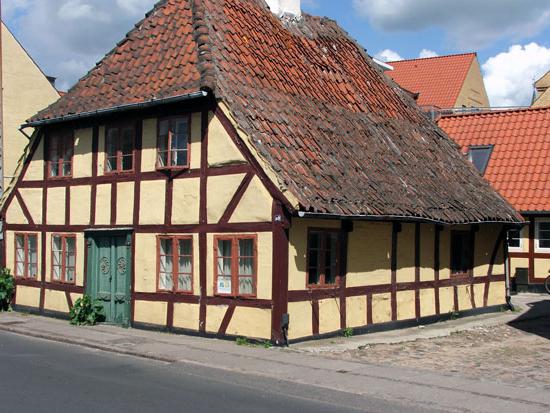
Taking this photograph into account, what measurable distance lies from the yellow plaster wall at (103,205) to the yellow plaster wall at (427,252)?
23.7 ft

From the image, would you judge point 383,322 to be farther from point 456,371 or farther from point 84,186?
point 84,186

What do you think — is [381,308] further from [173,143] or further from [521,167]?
[521,167]

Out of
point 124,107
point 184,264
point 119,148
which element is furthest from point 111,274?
point 124,107

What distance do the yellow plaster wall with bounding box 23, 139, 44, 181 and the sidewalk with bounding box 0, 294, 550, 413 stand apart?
452 cm

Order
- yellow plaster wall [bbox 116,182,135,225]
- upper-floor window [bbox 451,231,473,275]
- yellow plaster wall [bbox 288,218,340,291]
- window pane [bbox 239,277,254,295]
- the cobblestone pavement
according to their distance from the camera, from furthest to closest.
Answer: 1. upper-floor window [bbox 451,231,473,275]
2. yellow plaster wall [bbox 116,182,135,225]
3. window pane [bbox 239,277,254,295]
4. yellow plaster wall [bbox 288,218,340,291]
5. the cobblestone pavement

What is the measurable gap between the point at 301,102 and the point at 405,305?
5.14 meters

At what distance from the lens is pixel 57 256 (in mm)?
18391

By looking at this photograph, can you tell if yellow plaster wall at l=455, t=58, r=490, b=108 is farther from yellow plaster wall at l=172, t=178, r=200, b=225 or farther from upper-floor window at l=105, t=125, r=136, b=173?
yellow plaster wall at l=172, t=178, r=200, b=225

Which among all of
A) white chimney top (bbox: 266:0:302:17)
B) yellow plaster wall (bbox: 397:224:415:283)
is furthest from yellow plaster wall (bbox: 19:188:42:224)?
yellow plaster wall (bbox: 397:224:415:283)

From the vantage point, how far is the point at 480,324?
18.2 m

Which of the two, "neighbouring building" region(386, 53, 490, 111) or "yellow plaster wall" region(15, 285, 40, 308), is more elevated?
"neighbouring building" region(386, 53, 490, 111)

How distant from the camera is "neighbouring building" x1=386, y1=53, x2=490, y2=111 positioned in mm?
45188

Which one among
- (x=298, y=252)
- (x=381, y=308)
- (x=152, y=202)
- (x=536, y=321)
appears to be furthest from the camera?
(x=536, y=321)

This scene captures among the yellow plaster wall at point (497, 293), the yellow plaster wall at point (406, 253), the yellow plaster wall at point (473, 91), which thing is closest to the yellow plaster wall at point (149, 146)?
the yellow plaster wall at point (406, 253)
